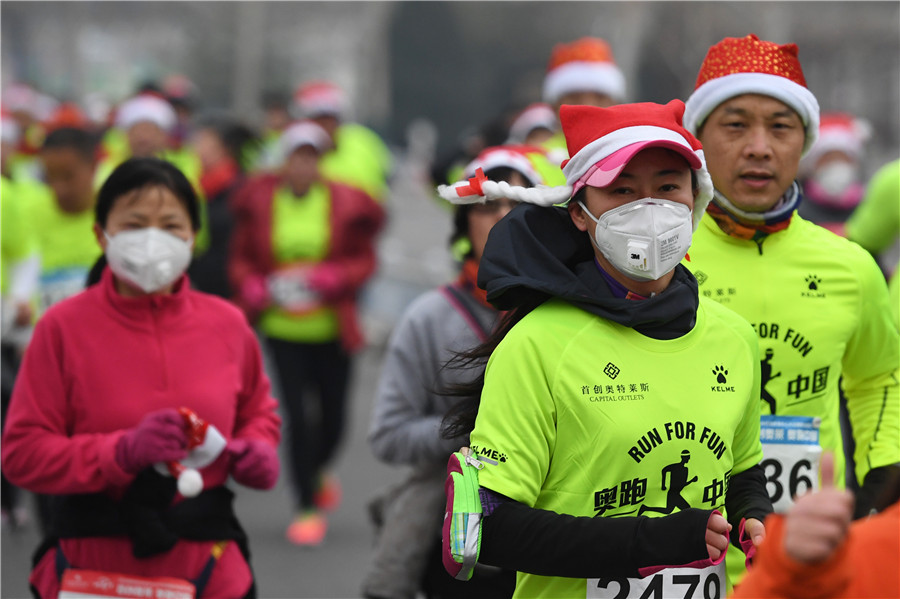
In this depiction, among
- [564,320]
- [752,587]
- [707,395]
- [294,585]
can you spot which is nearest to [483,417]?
[564,320]

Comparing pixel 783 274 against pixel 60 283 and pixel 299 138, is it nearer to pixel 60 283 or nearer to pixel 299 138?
pixel 60 283

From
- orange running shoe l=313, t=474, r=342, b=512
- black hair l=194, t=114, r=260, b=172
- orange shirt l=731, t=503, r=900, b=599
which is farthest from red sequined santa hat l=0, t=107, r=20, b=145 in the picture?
orange shirt l=731, t=503, r=900, b=599

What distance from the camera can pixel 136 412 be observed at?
13.7 ft

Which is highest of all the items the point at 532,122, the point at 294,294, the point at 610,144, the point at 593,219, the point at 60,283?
the point at 610,144

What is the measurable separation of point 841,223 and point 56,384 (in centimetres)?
575

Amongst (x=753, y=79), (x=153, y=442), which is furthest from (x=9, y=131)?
(x=753, y=79)

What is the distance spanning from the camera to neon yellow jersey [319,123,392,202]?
12.5m

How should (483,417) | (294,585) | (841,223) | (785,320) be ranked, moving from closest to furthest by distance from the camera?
(483,417), (785,320), (294,585), (841,223)

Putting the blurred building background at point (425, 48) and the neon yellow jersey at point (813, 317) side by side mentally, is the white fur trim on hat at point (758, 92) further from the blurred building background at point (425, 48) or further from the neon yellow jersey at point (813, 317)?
the blurred building background at point (425, 48)

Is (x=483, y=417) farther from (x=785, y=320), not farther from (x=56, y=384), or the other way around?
(x=56, y=384)

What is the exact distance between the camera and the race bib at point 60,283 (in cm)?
741

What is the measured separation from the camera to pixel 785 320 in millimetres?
3967

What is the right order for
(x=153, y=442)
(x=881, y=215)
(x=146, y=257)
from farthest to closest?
(x=881, y=215) < (x=146, y=257) < (x=153, y=442)

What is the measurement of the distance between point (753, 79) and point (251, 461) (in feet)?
6.48
